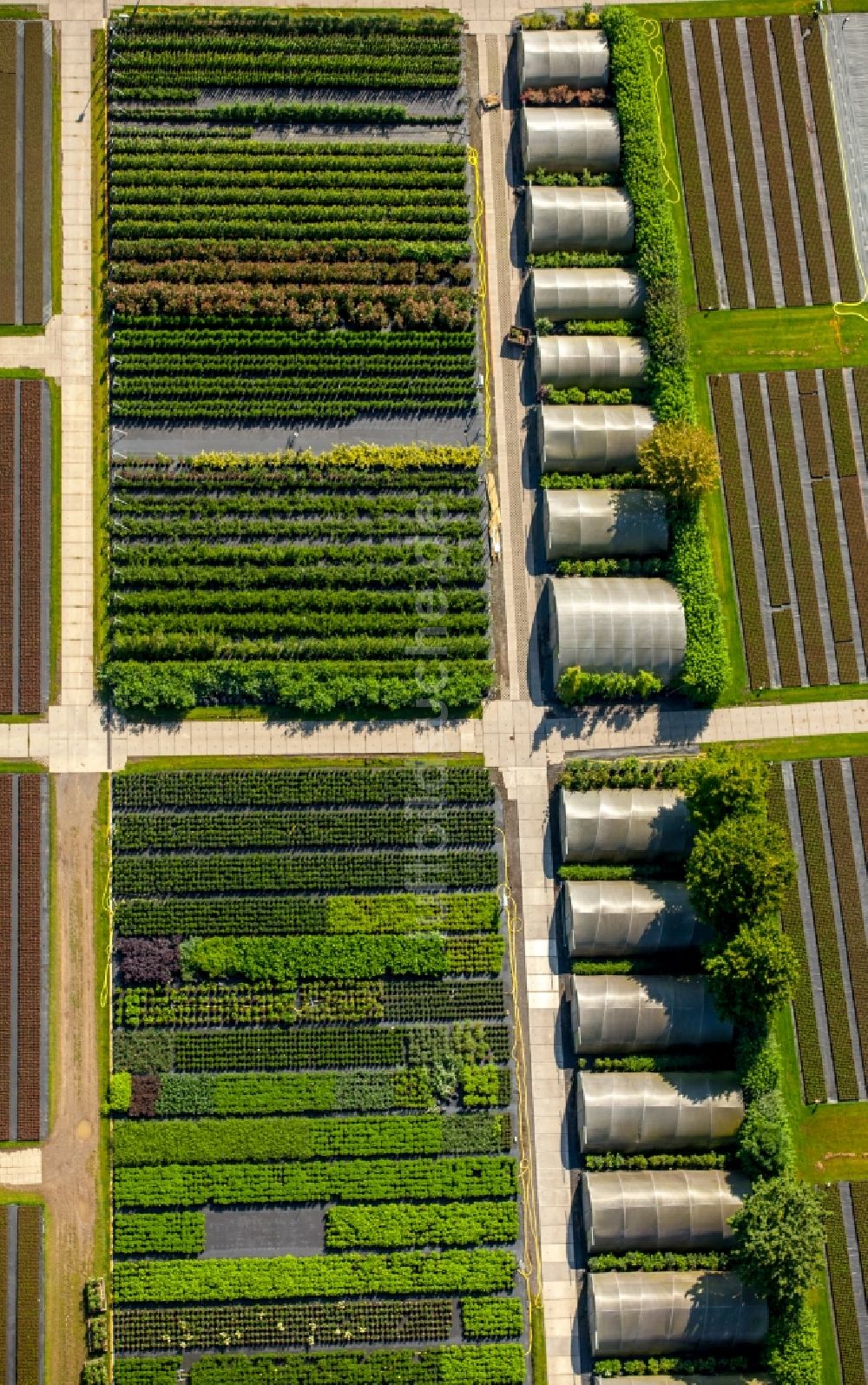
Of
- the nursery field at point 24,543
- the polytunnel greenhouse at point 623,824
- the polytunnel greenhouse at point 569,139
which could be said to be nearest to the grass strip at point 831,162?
the polytunnel greenhouse at point 569,139

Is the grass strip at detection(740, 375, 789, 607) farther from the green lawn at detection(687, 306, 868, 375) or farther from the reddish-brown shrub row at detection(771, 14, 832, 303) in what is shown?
the reddish-brown shrub row at detection(771, 14, 832, 303)

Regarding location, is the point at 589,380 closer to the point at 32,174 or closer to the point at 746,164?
the point at 746,164

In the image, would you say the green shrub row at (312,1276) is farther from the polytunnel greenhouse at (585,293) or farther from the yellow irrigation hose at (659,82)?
the yellow irrigation hose at (659,82)

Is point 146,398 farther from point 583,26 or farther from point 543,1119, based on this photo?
point 543,1119

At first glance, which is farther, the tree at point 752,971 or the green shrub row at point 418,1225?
the green shrub row at point 418,1225

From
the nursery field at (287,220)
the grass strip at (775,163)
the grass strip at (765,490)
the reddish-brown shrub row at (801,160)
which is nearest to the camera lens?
the nursery field at (287,220)

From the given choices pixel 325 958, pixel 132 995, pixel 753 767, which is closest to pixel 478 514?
pixel 753 767
